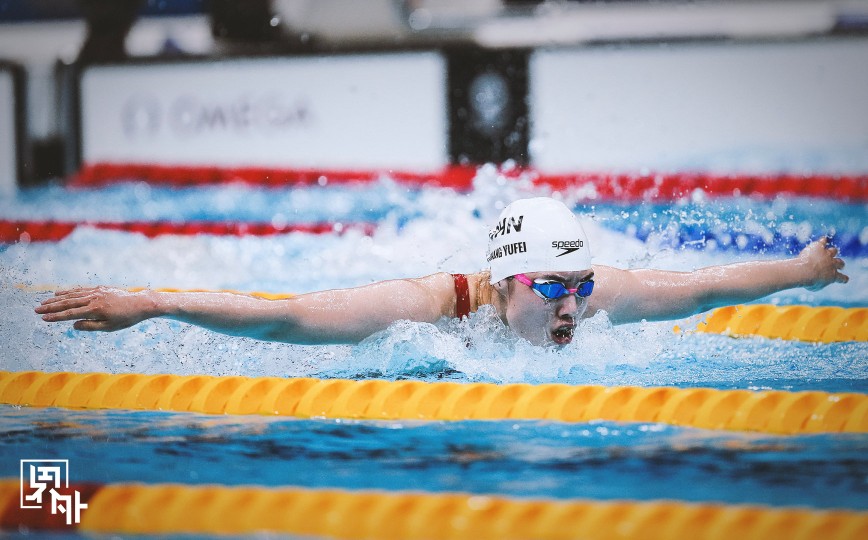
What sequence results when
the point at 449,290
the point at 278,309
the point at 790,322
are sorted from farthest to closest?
the point at 790,322 → the point at 449,290 → the point at 278,309

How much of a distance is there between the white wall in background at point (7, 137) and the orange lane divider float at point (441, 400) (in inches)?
193

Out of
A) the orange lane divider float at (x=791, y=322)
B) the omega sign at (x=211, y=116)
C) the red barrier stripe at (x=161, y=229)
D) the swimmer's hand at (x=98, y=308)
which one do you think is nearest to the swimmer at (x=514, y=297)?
the swimmer's hand at (x=98, y=308)

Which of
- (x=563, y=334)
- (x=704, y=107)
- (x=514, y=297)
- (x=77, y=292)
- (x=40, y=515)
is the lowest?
(x=40, y=515)

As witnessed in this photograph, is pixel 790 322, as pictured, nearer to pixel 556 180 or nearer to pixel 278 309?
pixel 278 309

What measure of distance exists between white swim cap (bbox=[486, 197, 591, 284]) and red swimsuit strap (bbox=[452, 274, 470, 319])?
3.9 inches

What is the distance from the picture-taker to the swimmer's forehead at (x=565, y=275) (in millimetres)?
3059

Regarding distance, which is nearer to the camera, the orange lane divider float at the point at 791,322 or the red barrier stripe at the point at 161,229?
the orange lane divider float at the point at 791,322

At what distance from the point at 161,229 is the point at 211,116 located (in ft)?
5.60

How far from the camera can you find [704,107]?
22.5 ft

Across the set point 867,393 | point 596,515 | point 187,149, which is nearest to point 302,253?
point 187,149

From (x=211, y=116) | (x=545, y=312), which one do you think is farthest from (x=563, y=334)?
(x=211, y=116)

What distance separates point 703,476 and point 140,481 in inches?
54.5

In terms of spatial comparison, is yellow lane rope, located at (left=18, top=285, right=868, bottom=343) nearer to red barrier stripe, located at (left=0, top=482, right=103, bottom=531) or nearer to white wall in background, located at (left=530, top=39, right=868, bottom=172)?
red barrier stripe, located at (left=0, top=482, right=103, bottom=531)

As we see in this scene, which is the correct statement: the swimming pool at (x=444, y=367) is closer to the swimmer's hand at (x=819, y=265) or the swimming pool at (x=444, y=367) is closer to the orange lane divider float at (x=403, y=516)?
the orange lane divider float at (x=403, y=516)
